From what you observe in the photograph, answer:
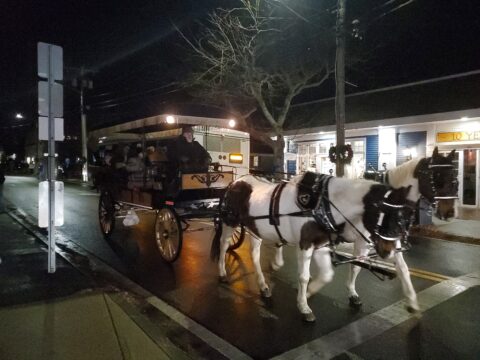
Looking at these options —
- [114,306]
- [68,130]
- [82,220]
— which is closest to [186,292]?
[114,306]

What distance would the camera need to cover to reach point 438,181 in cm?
450

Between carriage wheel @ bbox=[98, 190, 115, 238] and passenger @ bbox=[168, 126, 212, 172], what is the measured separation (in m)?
2.58

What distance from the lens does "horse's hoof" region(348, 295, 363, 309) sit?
5.13 m

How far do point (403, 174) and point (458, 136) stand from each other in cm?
1242

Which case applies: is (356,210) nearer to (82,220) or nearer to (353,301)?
(353,301)

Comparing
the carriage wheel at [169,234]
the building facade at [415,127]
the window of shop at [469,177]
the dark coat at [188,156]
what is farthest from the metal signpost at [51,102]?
the window of shop at [469,177]

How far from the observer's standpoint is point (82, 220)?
12312 millimetres

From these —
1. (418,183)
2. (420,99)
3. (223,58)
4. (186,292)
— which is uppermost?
(223,58)

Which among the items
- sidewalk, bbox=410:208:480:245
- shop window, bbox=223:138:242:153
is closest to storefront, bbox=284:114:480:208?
sidewalk, bbox=410:208:480:245

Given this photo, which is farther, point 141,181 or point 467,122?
point 467,122

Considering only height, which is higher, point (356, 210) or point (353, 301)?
point (356, 210)

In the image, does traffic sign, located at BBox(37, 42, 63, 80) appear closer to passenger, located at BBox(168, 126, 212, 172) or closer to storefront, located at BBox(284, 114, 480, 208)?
passenger, located at BBox(168, 126, 212, 172)

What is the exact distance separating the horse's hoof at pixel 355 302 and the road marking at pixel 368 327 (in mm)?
255

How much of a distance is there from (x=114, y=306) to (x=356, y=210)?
10.1 ft
